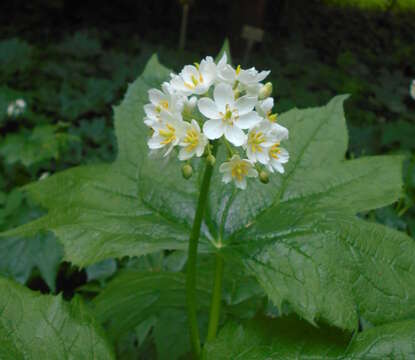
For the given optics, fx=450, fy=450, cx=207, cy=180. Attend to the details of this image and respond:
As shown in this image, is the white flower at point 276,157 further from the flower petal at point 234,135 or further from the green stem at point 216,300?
the green stem at point 216,300

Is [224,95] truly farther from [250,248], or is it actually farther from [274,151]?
[250,248]

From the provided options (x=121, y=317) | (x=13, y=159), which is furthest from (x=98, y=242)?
(x=13, y=159)

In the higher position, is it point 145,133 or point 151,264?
point 145,133

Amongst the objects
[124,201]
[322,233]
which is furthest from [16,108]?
[322,233]

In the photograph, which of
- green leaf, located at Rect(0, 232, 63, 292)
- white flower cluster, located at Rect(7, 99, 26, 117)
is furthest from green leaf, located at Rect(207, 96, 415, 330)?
white flower cluster, located at Rect(7, 99, 26, 117)

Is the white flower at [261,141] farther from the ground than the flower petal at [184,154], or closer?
farther from the ground

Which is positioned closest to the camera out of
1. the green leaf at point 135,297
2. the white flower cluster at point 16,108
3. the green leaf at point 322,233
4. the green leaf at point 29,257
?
the green leaf at point 322,233

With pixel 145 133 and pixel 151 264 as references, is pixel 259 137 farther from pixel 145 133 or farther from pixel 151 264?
pixel 151 264

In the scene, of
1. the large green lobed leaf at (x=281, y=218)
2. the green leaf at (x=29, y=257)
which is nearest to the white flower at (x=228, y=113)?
the large green lobed leaf at (x=281, y=218)
